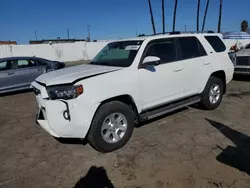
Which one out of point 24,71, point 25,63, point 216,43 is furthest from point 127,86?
point 25,63

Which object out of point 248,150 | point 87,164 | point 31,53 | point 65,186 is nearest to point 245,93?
point 248,150

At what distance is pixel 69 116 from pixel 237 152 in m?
2.65

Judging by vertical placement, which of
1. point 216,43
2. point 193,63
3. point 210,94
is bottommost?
point 210,94

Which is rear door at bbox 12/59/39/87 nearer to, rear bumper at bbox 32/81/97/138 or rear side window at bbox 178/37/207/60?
rear bumper at bbox 32/81/97/138

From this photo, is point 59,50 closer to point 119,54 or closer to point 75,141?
point 119,54

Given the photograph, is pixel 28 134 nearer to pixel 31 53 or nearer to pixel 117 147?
pixel 117 147

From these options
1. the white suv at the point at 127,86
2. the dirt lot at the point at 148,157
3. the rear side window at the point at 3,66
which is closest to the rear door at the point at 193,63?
the white suv at the point at 127,86

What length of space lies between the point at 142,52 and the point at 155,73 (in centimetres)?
46

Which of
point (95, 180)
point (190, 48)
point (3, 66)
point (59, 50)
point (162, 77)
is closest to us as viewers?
point (95, 180)

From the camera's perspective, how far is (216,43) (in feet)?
18.6

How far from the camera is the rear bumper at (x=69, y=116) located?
10.8 feet

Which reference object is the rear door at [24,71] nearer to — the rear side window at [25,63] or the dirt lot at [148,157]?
the rear side window at [25,63]

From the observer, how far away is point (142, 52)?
4.18 meters

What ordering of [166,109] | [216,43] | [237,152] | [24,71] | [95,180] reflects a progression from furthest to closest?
[24,71]
[216,43]
[166,109]
[237,152]
[95,180]
